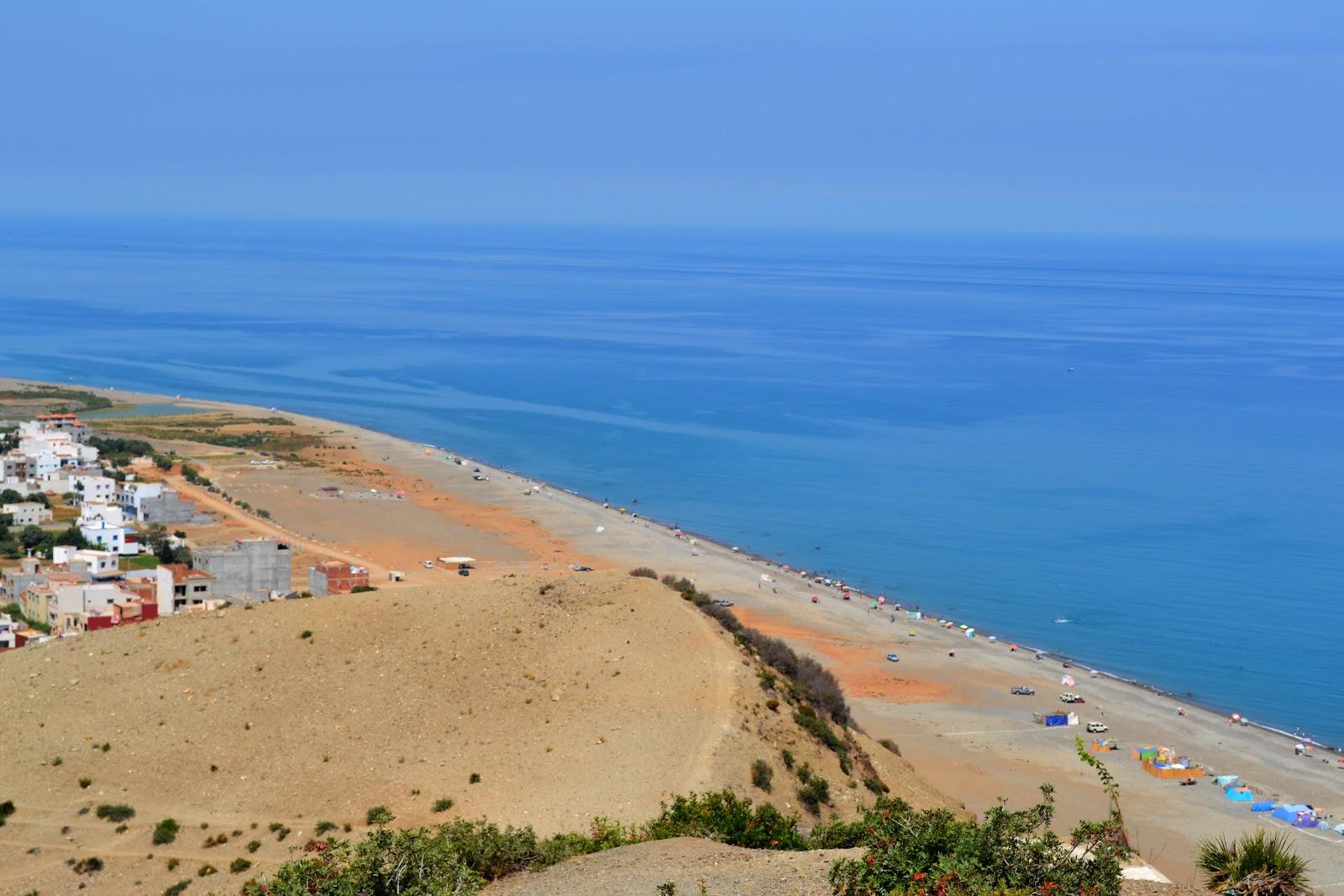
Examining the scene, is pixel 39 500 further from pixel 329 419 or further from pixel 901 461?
pixel 901 461

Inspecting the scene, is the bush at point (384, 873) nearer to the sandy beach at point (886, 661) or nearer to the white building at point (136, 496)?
the sandy beach at point (886, 661)

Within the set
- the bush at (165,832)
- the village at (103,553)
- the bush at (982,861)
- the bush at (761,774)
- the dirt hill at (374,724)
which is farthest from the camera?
the village at (103,553)

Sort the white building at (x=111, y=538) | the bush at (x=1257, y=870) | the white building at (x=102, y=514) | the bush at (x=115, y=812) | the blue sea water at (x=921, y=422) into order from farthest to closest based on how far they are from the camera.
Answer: the white building at (x=102, y=514)
the blue sea water at (x=921, y=422)
the white building at (x=111, y=538)
the bush at (x=115, y=812)
the bush at (x=1257, y=870)

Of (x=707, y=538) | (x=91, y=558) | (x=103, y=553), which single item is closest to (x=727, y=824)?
(x=91, y=558)

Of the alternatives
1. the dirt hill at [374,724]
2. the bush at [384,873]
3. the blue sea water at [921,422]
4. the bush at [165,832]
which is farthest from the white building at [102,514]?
the bush at [384,873]

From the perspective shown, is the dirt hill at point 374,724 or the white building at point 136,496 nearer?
the dirt hill at point 374,724

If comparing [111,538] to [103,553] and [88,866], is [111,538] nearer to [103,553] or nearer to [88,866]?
[103,553]

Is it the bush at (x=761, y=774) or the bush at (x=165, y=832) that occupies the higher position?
the bush at (x=761, y=774)
